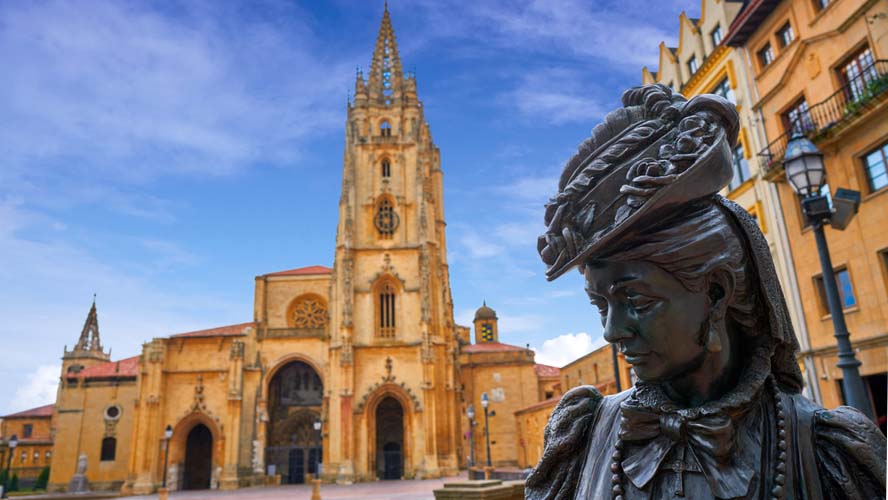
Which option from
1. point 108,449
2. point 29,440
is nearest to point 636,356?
point 108,449

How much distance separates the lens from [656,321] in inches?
47.0

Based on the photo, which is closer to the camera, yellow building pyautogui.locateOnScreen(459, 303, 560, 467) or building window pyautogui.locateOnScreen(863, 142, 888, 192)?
building window pyautogui.locateOnScreen(863, 142, 888, 192)

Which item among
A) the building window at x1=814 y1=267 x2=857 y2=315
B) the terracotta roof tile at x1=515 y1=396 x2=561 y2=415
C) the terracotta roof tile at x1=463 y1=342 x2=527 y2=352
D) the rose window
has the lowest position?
the terracotta roof tile at x1=515 y1=396 x2=561 y2=415

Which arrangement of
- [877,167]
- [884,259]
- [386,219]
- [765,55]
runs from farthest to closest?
[386,219] < [765,55] < [877,167] < [884,259]

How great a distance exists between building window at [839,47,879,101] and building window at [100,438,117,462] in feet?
146

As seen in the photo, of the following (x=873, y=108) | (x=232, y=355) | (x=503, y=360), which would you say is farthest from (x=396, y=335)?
(x=873, y=108)

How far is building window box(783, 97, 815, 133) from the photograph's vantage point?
15.3 m

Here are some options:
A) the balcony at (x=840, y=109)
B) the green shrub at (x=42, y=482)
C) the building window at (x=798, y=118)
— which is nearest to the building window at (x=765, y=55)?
the building window at (x=798, y=118)

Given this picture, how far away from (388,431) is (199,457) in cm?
1231

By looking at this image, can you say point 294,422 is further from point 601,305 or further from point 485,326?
point 601,305

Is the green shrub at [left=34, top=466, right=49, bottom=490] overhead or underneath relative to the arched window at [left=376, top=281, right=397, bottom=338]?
underneath

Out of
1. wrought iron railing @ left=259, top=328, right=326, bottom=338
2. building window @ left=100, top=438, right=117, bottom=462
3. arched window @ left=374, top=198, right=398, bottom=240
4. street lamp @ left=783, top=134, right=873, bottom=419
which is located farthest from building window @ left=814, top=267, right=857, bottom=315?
building window @ left=100, top=438, right=117, bottom=462

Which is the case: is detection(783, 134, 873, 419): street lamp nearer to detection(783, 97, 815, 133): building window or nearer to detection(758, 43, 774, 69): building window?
detection(783, 97, 815, 133): building window

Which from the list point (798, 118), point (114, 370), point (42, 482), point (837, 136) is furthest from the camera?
point (42, 482)
